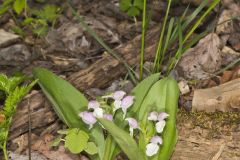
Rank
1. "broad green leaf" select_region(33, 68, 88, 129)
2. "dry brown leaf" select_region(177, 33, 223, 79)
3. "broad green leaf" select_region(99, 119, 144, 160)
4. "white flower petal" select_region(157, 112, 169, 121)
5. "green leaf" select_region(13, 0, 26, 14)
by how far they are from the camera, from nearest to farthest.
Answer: "broad green leaf" select_region(99, 119, 144, 160), "white flower petal" select_region(157, 112, 169, 121), "broad green leaf" select_region(33, 68, 88, 129), "dry brown leaf" select_region(177, 33, 223, 79), "green leaf" select_region(13, 0, 26, 14)

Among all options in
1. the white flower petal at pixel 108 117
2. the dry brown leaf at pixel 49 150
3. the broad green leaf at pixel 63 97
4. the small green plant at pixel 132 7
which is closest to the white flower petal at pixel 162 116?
the white flower petal at pixel 108 117

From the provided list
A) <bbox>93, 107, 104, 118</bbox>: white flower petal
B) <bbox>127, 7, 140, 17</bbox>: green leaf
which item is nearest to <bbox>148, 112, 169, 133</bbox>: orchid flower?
<bbox>93, 107, 104, 118</bbox>: white flower petal

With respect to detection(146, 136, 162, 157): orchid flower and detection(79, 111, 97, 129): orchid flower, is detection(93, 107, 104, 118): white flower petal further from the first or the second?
detection(146, 136, 162, 157): orchid flower

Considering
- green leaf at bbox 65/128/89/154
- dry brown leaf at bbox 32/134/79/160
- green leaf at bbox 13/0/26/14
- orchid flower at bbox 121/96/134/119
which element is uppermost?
orchid flower at bbox 121/96/134/119

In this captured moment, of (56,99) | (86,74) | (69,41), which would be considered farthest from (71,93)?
(69,41)

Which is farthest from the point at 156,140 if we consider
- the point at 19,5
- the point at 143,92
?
the point at 19,5

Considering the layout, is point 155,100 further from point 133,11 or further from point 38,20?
point 38,20

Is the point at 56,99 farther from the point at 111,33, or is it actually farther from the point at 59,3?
the point at 59,3
